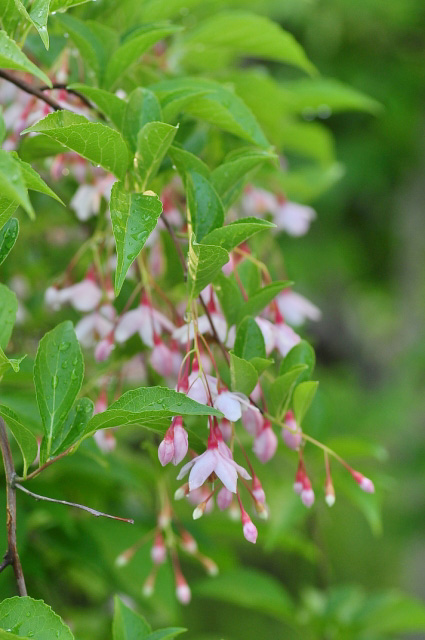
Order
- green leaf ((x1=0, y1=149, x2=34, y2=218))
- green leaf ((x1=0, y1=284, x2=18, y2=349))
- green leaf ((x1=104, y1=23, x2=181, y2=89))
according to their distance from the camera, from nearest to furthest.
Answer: green leaf ((x1=0, y1=149, x2=34, y2=218)) → green leaf ((x1=0, y1=284, x2=18, y2=349)) → green leaf ((x1=104, y1=23, x2=181, y2=89))

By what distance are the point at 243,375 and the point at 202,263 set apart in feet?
0.38

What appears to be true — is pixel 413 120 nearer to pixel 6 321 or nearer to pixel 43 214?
pixel 43 214

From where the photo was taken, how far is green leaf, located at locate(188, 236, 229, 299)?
2.16ft

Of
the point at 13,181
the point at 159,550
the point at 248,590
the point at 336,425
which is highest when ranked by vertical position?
the point at 13,181

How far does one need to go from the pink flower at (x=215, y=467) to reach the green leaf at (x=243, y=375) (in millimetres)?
57

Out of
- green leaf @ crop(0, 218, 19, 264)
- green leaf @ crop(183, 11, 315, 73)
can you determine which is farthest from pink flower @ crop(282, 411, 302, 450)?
green leaf @ crop(183, 11, 315, 73)

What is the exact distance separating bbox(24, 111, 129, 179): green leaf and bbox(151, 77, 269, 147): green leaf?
0.12 metres

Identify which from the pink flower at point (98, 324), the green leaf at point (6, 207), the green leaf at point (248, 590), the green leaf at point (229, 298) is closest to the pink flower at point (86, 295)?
the pink flower at point (98, 324)

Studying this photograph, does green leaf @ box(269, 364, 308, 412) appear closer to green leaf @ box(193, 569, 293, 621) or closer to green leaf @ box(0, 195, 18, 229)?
green leaf @ box(0, 195, 18, 229)

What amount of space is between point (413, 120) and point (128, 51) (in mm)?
2647

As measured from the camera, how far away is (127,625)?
0.71m

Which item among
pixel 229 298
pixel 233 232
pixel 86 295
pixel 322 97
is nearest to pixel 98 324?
pixel 86 295

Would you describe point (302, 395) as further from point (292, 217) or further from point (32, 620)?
point (292, 217)

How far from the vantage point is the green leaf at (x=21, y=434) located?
0.64m
